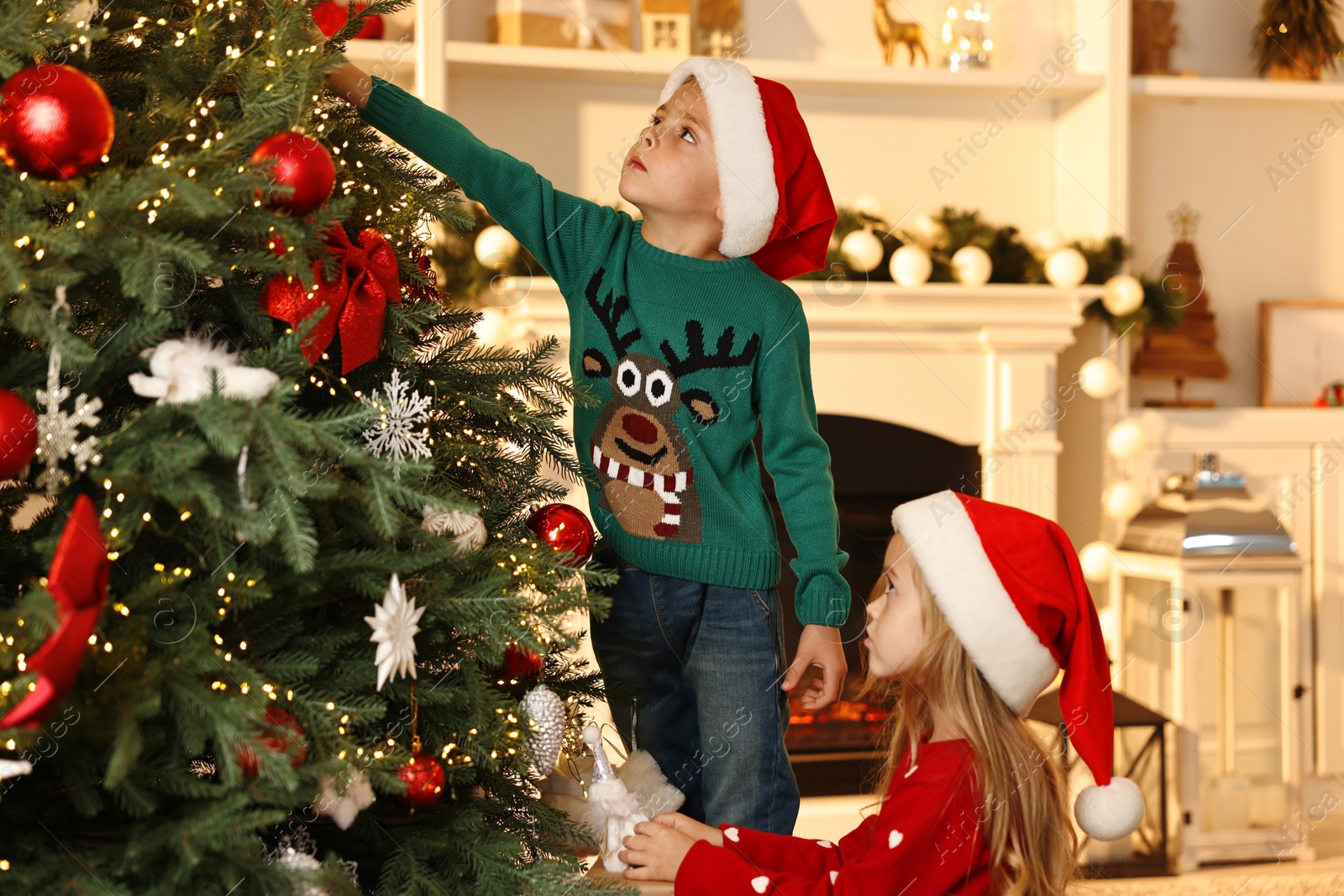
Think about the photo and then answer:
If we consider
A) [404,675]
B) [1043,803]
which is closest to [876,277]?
[1043,803]

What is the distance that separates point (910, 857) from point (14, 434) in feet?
2.58

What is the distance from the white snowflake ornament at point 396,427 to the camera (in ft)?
2.78

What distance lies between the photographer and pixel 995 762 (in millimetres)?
1074

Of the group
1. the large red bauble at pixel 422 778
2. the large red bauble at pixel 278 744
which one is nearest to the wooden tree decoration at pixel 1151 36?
the large red bauble at pixel 422 778

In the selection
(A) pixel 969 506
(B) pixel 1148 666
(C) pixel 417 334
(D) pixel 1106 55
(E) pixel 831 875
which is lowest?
(B) pixel 1148 666

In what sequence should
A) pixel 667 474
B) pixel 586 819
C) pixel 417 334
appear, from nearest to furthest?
pixel 417 334 → pixel 586 819 → pixel 667 474

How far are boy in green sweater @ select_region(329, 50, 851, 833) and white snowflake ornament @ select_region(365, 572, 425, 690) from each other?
42 cm

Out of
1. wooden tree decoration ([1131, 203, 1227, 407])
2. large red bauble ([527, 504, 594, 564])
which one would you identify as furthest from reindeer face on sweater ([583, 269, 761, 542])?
wooden tree decoration ([1131, 203, 1227, 407])

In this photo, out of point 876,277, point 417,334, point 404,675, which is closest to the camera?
point 404,675

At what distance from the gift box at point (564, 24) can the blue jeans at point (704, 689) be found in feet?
5.73

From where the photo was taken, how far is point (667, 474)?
123 cm

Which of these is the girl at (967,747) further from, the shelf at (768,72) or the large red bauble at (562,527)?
the shelf at (768,72)

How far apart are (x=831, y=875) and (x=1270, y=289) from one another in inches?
100

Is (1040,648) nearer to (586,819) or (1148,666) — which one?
(586,819)
